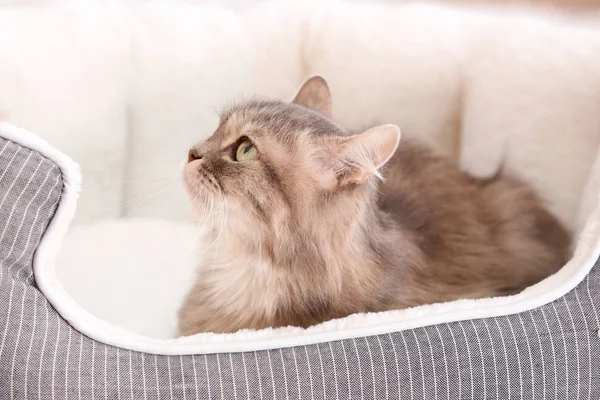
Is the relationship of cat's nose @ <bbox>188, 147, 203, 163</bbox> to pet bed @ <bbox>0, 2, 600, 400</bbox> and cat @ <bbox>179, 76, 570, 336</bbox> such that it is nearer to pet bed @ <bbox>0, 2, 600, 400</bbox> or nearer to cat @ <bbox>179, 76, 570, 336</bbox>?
cat @ <bbox>179, 76, 570, 336</bbox>

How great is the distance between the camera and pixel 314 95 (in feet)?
4.03

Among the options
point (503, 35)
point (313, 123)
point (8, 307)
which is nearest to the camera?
→ point (8, 307)

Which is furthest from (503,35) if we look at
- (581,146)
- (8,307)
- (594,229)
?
(8,307)

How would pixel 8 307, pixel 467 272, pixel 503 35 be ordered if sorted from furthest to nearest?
pixel 503 35
pixel 467 272
pixel 8 307

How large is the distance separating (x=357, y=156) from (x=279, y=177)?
0.50ft

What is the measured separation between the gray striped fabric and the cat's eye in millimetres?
294

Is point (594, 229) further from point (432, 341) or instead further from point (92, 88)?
point (92, 88)

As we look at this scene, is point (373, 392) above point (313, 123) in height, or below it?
below

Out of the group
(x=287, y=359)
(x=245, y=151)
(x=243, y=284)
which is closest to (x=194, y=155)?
(x=245, y=151)

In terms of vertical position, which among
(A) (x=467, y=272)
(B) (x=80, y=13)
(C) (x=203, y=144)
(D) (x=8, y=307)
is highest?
(B) (x=80, y=13)

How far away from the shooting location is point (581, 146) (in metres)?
1.26

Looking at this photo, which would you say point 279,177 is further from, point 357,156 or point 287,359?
point 287,359

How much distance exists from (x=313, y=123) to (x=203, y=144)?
8.4 inches

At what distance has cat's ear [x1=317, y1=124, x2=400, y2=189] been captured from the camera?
891 millimetres
